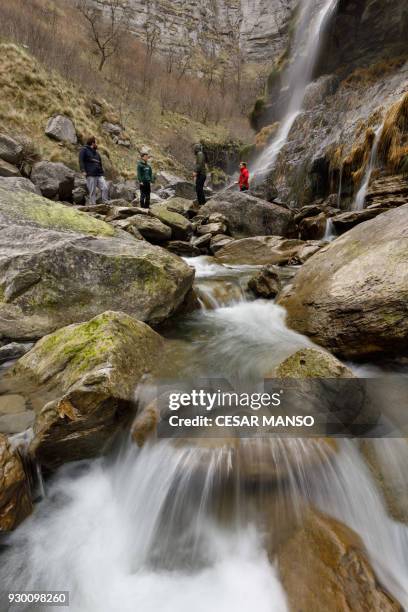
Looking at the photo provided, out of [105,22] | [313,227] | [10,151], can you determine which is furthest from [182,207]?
[105,22]

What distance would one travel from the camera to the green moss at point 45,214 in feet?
16.4

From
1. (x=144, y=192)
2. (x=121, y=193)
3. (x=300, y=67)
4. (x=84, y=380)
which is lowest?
(x=84, y=380)

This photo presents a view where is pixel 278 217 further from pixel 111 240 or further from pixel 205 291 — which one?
pixel 111 240

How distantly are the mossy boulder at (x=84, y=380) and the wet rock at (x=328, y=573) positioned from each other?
4.98ft

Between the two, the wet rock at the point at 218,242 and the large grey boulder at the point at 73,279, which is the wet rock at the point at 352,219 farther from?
the large grey boulder at the point at 73,279

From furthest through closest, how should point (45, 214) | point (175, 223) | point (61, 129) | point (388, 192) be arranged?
point (61, 129)
point (175, 223)
point (388, 192)
point (45, 214)

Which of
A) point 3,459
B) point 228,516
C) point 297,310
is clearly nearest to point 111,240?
point 297,310

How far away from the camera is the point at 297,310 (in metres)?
4.56

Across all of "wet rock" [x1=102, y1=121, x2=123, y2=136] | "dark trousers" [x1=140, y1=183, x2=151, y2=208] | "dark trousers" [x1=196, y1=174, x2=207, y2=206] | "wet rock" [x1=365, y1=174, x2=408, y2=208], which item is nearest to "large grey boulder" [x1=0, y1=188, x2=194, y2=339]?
"wet rock" [x1=365, y1=174, x2=408, y2=208]

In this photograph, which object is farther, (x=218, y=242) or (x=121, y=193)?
(x=121, y=193)

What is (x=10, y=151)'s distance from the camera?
419 inches

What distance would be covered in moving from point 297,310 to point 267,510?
9.31 ft

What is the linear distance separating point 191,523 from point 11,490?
1.20 m

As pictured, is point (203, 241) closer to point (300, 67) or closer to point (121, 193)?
point (121, 193)
